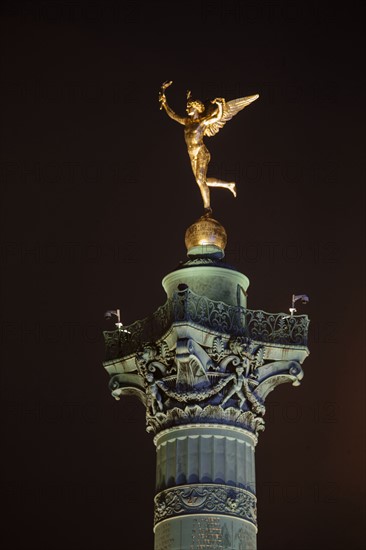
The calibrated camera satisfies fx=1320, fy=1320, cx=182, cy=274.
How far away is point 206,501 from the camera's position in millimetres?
31922

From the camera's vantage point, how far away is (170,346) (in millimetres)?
33562

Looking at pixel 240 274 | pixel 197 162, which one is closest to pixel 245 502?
pixel 240 274

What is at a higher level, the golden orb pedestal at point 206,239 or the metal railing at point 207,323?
the golden orb pedestal at point 206,239

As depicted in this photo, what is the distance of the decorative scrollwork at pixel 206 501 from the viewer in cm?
3186

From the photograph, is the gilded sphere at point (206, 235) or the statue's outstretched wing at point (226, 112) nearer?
the gilded sphere at point (206, 235)

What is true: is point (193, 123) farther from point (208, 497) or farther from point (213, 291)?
point (208, 497)

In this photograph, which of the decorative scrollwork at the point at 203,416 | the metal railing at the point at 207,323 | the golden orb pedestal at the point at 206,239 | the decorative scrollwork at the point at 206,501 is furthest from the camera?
the golden orb pedestal at the point at 206,239

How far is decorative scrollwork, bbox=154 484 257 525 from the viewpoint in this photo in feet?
105

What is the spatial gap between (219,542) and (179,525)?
3.57 feet

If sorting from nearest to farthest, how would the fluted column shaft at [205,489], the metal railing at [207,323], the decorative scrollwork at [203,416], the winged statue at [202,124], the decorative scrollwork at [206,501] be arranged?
the fluted column shaft at [205,489], the decorative scrollwork at [206,501], the decorative scrollwork at [203,416], the metal railing at [207,323], the winged statue at [202,124]

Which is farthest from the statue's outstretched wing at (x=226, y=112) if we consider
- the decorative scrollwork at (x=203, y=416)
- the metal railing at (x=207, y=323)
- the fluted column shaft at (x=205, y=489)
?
the fluted column shaft at (x=205, y=489)

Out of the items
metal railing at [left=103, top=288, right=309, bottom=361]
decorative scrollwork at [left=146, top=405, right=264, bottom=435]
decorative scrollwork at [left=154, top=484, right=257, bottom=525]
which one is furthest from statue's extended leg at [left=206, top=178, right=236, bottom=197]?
decorative scrollwork at [left=154, top=484, right=257, bottom=525]

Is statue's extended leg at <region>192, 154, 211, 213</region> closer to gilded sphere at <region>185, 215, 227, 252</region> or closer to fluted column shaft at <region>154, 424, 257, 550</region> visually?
gilded sphere at <region>185, 215, 227, 252</region>

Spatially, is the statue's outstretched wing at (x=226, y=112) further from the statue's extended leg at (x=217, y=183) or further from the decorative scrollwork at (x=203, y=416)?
the decorative scrollwork at (x=203, y=416)
